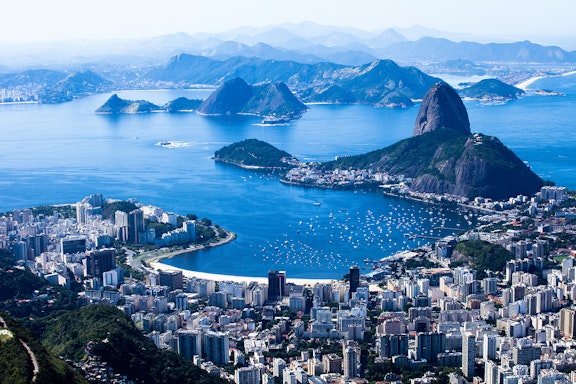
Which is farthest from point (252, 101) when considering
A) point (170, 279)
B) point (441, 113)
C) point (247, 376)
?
point (247, 376)

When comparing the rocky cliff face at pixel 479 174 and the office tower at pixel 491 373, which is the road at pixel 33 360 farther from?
the rocky cliff face at pixel 479 174

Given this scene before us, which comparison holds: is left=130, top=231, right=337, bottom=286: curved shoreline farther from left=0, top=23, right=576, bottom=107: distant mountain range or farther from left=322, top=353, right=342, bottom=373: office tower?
left=0, top=23, right=576, bottom=107: distant mountain range

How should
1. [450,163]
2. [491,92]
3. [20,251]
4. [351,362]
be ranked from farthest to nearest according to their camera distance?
[491,92], [450,163], [20,251], [351,362]

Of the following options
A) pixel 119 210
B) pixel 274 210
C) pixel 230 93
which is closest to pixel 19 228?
pixel 119 210

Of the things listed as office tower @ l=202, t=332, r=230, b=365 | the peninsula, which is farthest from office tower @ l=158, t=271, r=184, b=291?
the peninsula

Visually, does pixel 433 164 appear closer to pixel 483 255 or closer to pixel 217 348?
pixel 483 255

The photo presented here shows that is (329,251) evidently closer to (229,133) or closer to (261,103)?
(229,133)
